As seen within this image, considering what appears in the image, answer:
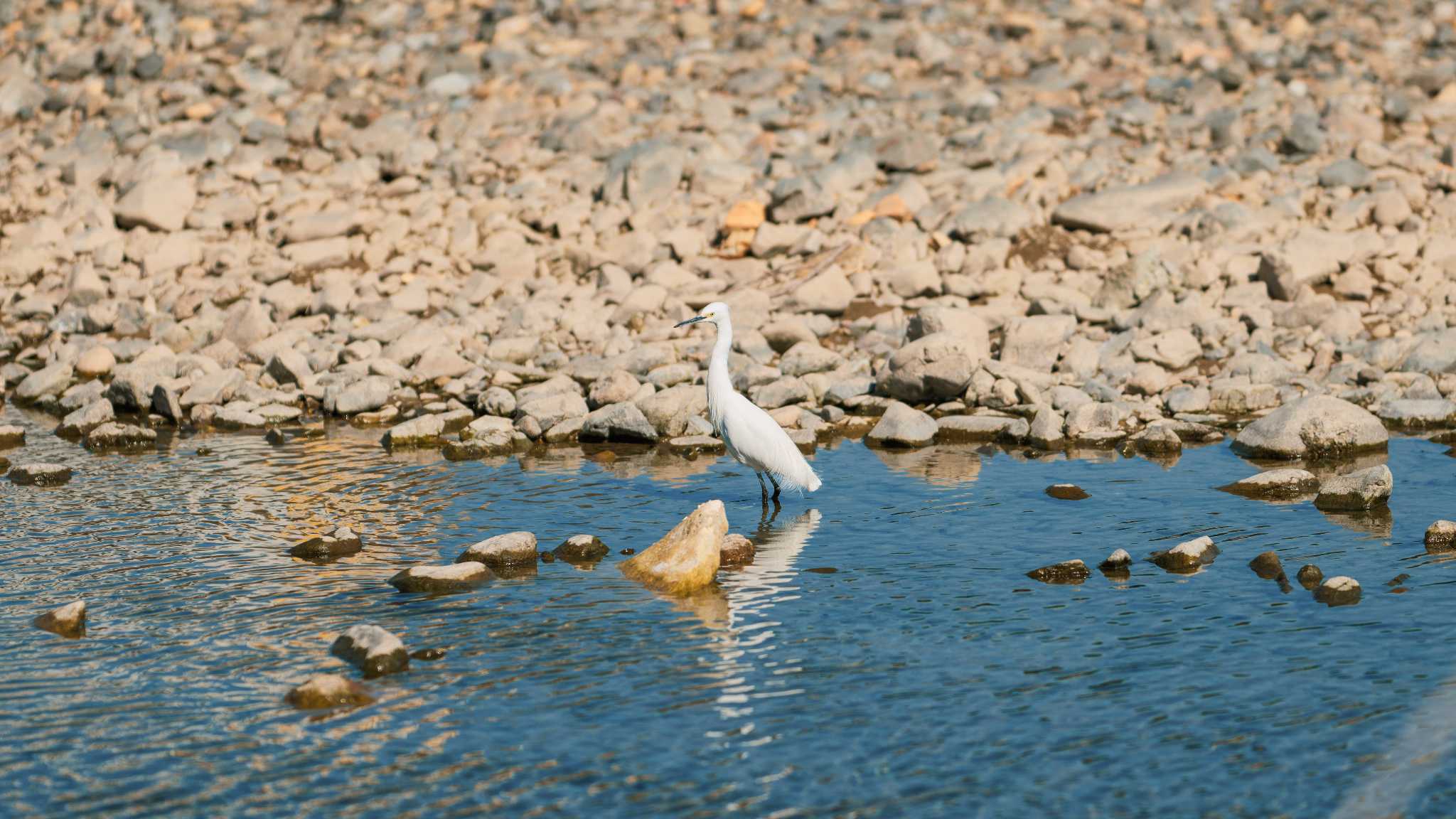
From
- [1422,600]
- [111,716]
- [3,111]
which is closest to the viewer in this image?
[111,716]

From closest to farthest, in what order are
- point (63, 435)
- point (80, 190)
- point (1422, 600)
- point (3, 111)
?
point (1422, 600) < point (63, 435) < point (80, 190) < point (3, 111)

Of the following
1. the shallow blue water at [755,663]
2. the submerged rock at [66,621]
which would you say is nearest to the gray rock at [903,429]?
the shallow blue water at [755,663]

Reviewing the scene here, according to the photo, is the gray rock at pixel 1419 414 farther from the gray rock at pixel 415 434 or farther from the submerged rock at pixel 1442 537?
the gray rock at pixel 415 434

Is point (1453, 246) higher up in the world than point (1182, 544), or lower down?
higher up

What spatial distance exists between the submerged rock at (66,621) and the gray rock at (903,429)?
1038cm

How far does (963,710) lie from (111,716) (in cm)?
585

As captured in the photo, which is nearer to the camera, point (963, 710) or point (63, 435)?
point (963, 710)

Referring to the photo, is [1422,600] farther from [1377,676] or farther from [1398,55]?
[1398,55]

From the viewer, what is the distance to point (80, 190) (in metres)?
30.9

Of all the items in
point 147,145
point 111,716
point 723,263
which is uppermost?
point 147,145

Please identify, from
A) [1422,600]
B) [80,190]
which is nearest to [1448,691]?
[1422,600]

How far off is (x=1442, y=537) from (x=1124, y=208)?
1391cm

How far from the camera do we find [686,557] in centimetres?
1362

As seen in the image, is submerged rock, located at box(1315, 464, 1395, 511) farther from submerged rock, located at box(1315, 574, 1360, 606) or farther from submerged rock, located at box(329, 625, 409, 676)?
submerged rock, located at box(329, 625, 409, 676)
